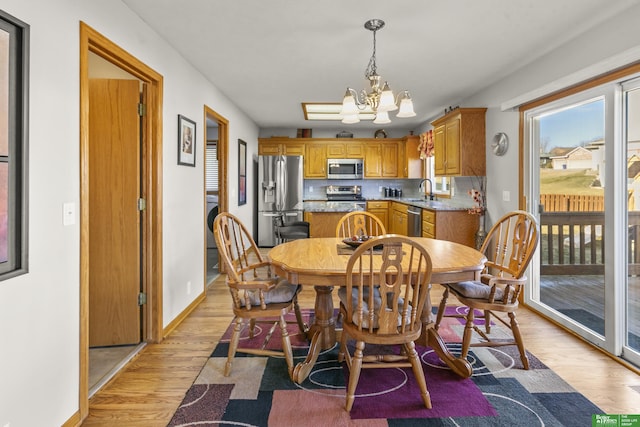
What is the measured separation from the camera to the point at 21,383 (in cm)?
154

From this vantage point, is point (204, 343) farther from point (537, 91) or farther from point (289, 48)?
point (537, 91)

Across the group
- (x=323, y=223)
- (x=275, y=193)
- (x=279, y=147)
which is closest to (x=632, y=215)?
(x=323, y=223)

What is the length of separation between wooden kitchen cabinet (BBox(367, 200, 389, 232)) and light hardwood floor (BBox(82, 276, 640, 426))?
4211 millimetres

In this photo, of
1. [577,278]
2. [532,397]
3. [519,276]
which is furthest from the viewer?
[577,278]

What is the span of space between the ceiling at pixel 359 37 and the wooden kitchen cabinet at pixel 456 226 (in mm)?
1525

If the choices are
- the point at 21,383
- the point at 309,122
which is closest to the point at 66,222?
the point at 21,383

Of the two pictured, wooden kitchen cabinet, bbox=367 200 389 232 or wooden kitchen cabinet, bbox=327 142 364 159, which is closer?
wooden kitchen cabinet, bbox=367 200 389 232

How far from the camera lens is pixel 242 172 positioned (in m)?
6.00

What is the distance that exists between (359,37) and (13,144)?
2389 millimetres

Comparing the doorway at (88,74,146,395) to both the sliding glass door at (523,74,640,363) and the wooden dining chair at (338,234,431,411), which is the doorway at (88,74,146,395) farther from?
the sliding glass door at (523,74,640,363)

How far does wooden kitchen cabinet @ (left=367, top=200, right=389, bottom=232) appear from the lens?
7430 millimetres

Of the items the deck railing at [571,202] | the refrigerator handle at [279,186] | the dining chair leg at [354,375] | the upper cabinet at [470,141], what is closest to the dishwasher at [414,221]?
the upper cabinet at [470,141]

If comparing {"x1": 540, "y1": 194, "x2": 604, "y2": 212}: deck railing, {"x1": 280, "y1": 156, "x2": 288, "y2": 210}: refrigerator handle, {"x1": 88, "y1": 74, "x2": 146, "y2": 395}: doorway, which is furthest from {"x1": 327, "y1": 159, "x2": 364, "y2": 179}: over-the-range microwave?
{"x1": 88, "y1": 74, "x2": 146, "y2": 395}: doorway

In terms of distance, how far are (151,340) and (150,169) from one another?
1.26 meters
